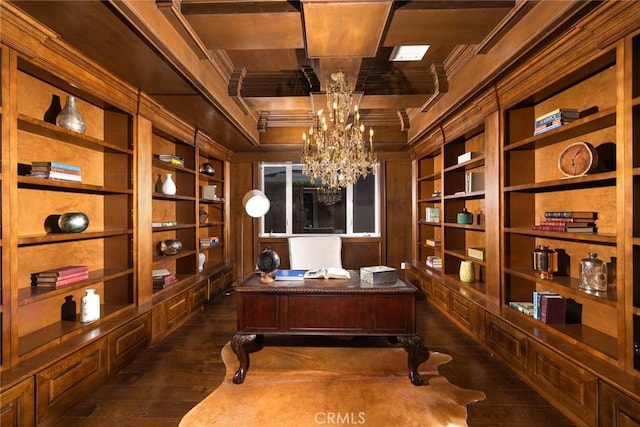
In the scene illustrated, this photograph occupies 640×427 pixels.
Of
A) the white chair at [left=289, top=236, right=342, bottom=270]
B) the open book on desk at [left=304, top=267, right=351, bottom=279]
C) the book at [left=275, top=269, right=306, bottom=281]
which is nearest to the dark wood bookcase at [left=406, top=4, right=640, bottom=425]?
the open book on desk at [left=304, top=267, right=351, bottom=279]

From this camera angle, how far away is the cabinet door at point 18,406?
163cm

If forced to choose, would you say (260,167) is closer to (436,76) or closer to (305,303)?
(436,76)

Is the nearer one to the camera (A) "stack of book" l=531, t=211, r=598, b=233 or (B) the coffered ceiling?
(B) the coffered ceiling

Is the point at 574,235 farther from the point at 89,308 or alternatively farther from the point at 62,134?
the point at 62,134

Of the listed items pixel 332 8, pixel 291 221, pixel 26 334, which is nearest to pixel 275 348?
pixel 26 334

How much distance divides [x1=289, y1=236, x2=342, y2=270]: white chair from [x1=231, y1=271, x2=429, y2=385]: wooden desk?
5.42 feet

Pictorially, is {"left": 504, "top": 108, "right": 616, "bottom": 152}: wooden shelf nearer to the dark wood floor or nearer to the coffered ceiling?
the coffered ceiling

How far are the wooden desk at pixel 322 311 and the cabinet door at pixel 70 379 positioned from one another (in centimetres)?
96

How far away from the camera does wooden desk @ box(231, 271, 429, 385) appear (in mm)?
2426

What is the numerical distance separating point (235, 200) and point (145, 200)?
2711 mm

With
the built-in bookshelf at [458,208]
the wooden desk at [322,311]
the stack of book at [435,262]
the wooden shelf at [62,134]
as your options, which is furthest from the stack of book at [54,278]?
the stack of book at [435,262]

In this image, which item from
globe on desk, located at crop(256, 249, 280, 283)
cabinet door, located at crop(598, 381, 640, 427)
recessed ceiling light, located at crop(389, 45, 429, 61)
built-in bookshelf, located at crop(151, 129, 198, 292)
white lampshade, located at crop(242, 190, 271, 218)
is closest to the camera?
cabinet door, located at crop(598, 381, 640, 427)

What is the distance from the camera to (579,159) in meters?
2.12

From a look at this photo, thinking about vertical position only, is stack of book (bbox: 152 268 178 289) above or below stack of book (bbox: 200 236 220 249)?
below
